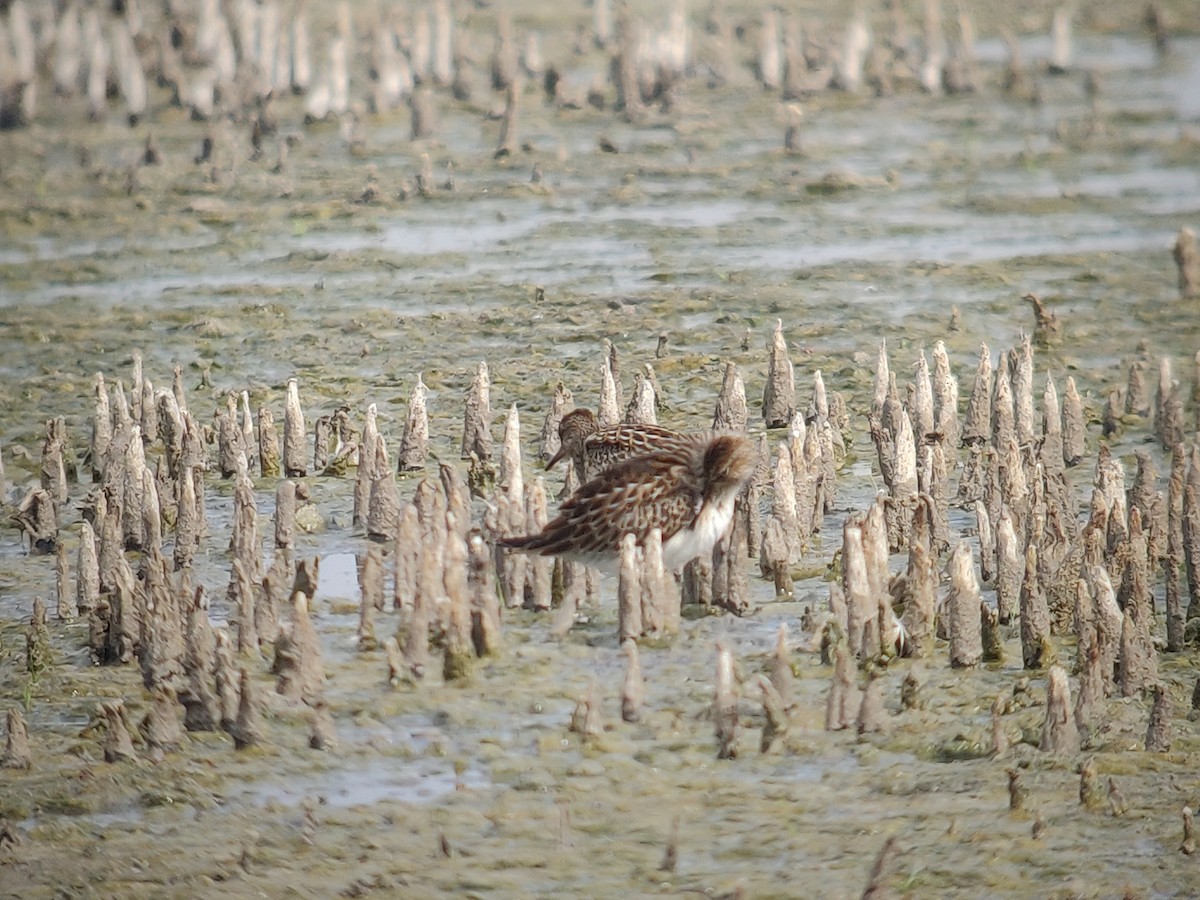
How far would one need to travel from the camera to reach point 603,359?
12.6 m

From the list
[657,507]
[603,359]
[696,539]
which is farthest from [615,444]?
[603,359]

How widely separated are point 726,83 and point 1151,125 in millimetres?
5275

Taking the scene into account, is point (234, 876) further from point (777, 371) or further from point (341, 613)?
point (777, 371)

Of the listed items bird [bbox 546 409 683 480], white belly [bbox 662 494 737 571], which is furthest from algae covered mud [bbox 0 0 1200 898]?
bird [bbox 546 409 683 480]

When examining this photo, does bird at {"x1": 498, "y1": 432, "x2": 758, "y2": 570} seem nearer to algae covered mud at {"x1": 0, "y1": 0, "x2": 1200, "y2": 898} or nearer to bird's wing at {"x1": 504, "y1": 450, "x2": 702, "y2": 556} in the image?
bird's wing at {"x1": 504, "y1": 450, "x2": 702, "y2": 556}

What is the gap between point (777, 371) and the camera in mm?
11164

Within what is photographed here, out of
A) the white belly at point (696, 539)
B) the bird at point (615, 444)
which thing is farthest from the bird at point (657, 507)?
the bird at point (615, 444)

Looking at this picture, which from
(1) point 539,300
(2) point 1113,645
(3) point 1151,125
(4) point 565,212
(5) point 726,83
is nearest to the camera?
(2) point 1113,645

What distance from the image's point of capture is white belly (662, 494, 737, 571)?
8.22 metres

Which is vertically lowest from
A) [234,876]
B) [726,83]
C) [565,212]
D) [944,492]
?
[234,876]

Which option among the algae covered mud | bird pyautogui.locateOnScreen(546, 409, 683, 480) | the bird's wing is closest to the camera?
the algae covered mud

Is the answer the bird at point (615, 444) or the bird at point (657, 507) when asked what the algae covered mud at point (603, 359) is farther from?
the bird at point (615, 444)

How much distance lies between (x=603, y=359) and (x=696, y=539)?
448 centimetres

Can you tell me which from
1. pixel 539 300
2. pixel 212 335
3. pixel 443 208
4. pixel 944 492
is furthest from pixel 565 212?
pixel 944 492
